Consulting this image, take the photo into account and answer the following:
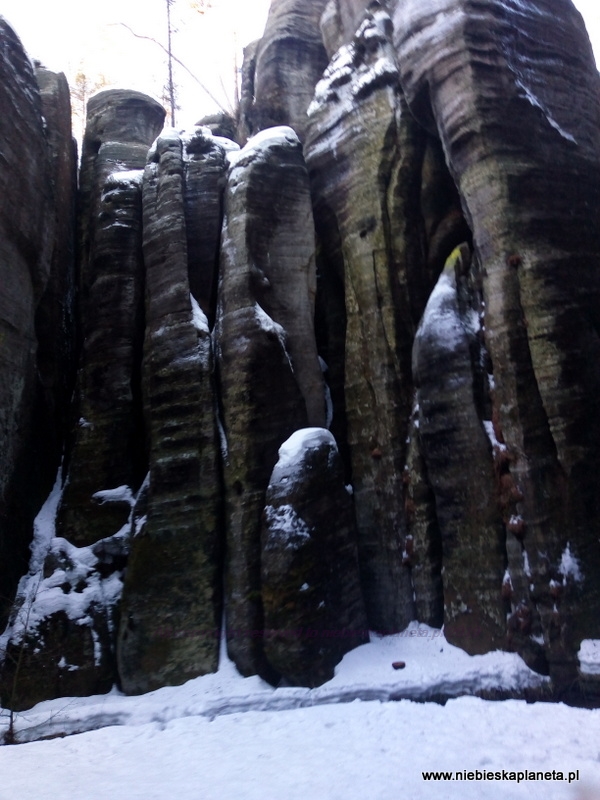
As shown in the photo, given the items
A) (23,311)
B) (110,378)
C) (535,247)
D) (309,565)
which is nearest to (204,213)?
(110,378)

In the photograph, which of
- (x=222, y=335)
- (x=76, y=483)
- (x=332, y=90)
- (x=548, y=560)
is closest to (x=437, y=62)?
(x=332, y=90)

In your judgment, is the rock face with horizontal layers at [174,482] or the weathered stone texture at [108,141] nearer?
the rock face with horizontal layers at [174,482]

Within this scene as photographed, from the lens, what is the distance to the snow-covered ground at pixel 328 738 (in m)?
4.52

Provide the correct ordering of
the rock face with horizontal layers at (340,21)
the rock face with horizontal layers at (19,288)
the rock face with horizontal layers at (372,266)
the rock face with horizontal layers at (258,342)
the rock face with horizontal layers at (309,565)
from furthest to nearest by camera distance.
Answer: the rock face with horizontal layers at (340,21) < the rock face with horizontal layers at (19,288) < the rock face with horizontal layers at (372,266) < the rock face with horizontal layers at (258,342) < the rock face with horizontal layers at (309,565)

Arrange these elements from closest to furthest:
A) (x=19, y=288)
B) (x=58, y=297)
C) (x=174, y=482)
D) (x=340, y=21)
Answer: (x=174, y=482) < (x=19, y=288) < (x=58, y=297) < (x=340, y=21)

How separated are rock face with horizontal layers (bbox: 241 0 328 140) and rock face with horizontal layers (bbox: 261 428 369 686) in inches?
307

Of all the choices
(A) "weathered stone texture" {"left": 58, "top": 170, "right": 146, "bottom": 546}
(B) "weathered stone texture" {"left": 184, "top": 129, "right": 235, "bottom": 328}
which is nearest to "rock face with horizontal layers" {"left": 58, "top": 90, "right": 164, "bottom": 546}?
(A) "weathered stone texture" {"left": 58, "top": 170, "right": 146, "bottom": 546}

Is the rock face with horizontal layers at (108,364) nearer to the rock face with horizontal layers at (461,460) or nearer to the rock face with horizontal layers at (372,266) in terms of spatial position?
the rock face with horizontal layers at (372,266)

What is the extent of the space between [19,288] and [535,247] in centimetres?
668

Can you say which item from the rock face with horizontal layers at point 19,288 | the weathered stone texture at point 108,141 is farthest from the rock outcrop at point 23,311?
the weathered stone texture at point 108,141

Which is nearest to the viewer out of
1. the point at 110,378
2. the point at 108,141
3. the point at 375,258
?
the point at 375,258

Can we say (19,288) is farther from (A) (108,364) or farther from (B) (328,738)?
(B) (328,738)

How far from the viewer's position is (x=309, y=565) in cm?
681

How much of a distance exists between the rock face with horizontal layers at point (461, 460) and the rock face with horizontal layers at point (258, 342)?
1.84 m
